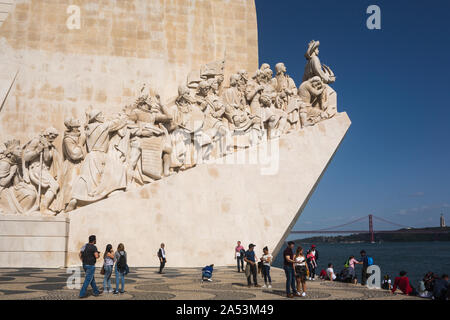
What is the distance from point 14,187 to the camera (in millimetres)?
9602

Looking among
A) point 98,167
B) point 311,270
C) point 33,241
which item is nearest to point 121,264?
point 33,241

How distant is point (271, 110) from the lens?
11.9 m

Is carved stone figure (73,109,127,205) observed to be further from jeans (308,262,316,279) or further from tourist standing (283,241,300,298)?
tourist standing (283,241,300,298)

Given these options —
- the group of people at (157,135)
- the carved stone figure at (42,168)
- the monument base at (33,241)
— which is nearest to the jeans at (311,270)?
the group of people at (157,135)

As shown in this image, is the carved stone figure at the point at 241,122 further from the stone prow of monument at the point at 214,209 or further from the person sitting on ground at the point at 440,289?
the person sitting on ground at the point at 440,289

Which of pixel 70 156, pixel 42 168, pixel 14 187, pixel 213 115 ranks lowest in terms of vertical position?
pixel 14 187

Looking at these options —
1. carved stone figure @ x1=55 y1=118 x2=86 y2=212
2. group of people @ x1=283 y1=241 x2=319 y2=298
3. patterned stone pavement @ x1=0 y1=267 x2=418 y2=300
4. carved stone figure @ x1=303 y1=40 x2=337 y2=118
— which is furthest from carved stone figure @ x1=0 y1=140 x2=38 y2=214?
carved stone figure @ x1=303 y1=40 x2=337 y2=118

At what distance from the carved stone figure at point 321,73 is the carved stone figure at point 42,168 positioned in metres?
7.03

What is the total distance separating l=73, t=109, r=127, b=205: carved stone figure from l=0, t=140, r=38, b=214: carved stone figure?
0.97 m

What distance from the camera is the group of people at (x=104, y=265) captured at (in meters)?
5.49

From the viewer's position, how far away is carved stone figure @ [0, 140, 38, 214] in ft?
30.8

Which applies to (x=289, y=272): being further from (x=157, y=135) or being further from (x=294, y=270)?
(x=157, y=135)

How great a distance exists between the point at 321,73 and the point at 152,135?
514 cm

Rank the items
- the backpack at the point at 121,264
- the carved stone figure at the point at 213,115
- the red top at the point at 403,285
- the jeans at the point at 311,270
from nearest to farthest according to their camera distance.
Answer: the backpack at the point at 121,264, the red top at the point at 403,285, the jeans at the point at 311,270, the carved stone figure at the point at 213,115
